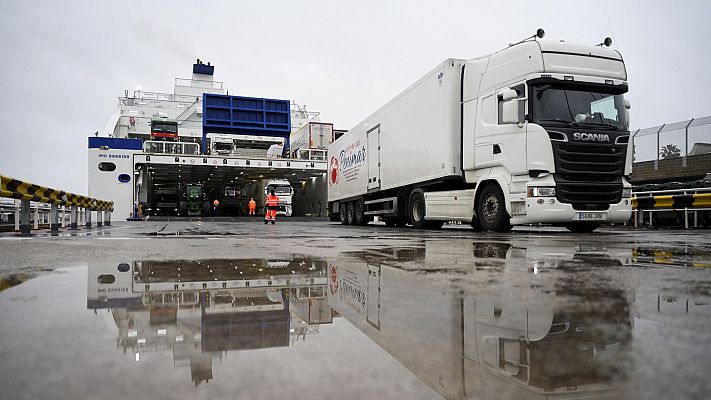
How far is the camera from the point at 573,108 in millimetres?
8961

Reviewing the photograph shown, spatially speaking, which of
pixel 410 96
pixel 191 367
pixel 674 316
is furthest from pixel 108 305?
pixel 410 96

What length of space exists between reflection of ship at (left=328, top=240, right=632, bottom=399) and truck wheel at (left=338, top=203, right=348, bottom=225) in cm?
1623

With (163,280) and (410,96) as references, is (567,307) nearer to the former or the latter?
(163,280)

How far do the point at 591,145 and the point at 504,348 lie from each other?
28.0 ft

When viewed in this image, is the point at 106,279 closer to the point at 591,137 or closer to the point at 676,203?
the point at 591,137

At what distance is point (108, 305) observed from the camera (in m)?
2.02

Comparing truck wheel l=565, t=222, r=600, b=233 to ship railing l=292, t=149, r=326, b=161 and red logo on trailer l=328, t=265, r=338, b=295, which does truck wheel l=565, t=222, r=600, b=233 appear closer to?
red logo on trailer l=328, t=265, r=338, b=295

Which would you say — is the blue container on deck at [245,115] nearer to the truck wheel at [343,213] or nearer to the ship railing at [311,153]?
the ship railing at [311,153]

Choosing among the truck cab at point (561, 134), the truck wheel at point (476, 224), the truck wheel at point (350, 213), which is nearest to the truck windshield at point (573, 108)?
the truck cab at point (561, 134)

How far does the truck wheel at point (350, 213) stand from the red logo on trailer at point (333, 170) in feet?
5.82

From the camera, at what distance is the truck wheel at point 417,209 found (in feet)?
39.9

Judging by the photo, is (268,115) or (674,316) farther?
(268,115)

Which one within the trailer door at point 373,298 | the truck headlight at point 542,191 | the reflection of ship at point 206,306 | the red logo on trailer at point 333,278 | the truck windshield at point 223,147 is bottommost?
the red logo on trailer at point 333,278

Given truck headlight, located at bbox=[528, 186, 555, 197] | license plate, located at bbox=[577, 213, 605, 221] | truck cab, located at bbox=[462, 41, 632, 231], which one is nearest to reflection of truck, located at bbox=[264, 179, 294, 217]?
truck cab, located at bbox=[462, 41, 632, 231]
